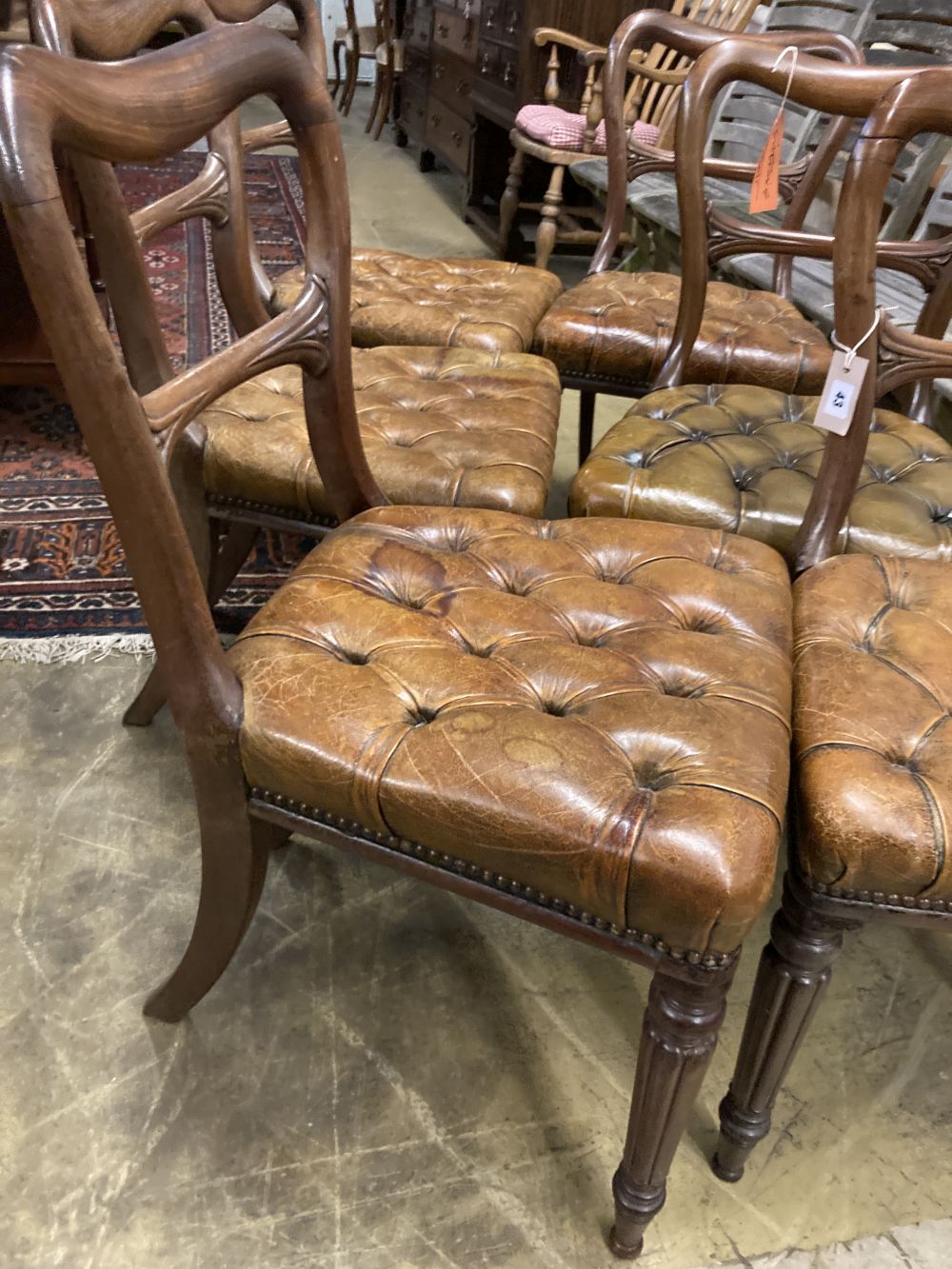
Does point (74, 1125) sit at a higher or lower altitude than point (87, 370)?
lower

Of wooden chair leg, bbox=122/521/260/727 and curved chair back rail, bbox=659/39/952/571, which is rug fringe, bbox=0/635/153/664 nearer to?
wooden chair leg, bbox=122/521/260/727

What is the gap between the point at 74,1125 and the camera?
926 mm

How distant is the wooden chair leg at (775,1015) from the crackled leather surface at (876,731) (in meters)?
0.07

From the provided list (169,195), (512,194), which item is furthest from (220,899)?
(512,194)

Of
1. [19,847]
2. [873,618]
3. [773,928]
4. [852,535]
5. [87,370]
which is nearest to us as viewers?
[87,370]

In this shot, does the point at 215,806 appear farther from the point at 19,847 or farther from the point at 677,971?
the point at 19,847

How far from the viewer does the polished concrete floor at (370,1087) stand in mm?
870

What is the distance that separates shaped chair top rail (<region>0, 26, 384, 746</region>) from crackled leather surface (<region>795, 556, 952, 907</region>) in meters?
0.49

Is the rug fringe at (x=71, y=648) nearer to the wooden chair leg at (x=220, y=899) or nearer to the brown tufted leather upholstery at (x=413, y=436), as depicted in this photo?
the brown tufted leather upholstery at (x=413, y=436)

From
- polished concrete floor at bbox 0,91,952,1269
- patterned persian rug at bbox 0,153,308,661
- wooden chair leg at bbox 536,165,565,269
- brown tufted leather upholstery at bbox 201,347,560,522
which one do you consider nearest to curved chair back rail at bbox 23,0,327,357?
brown tufted leather upholstery at bbox 201,347,560,522

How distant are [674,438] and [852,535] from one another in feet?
0.92

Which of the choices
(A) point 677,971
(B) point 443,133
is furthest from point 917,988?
(B) point 443,133

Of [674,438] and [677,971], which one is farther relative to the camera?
[674,438]

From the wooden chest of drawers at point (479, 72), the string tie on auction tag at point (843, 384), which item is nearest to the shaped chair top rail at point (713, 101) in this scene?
the string tie on auction tag at point (843, 384)
